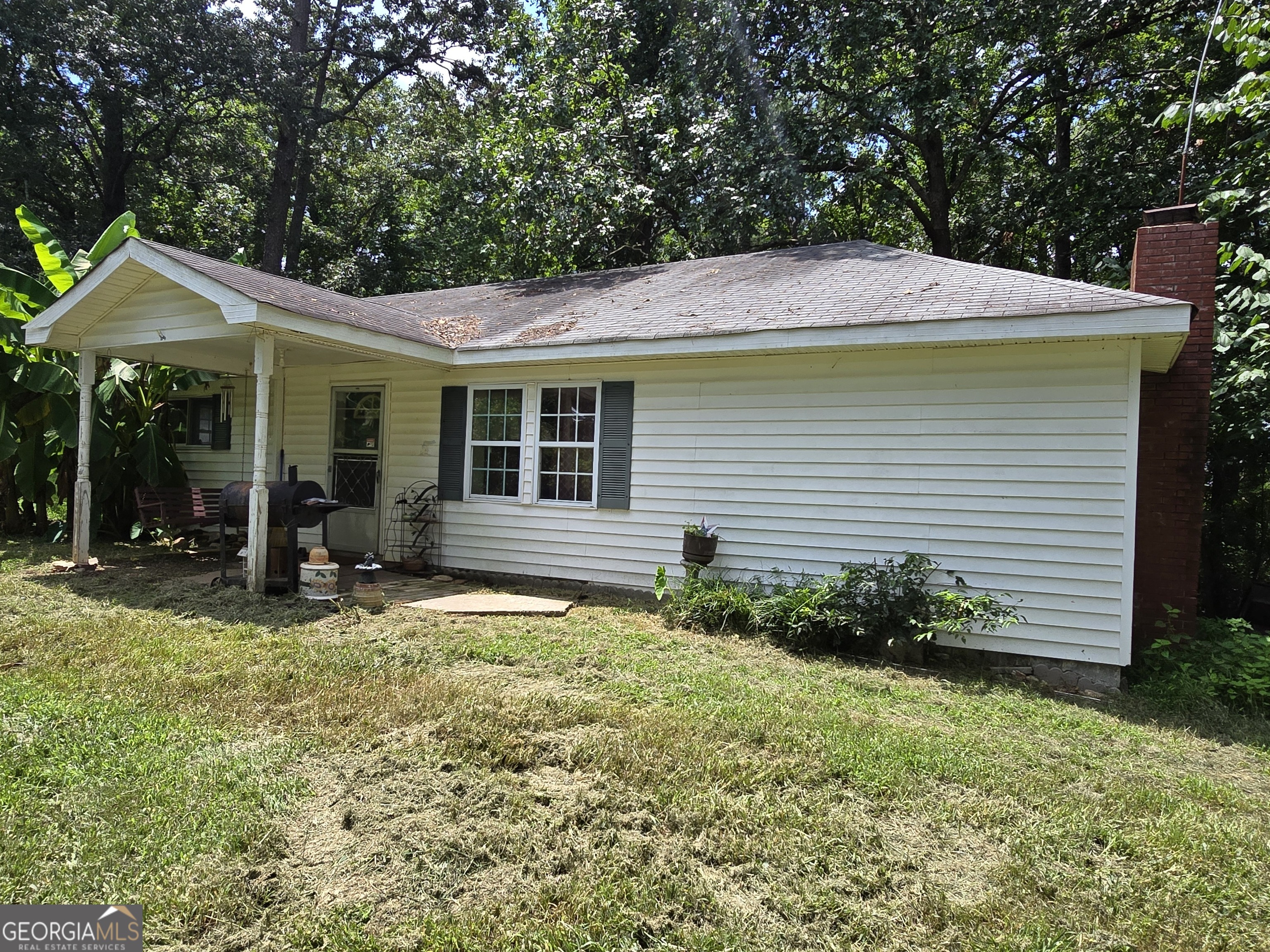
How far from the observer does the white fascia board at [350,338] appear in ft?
22.0

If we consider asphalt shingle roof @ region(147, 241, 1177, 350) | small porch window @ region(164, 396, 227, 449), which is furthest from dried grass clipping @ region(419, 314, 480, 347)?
small porch window @ region(164, 396, 227, 449)

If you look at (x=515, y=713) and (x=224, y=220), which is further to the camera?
(x=224, y=220)

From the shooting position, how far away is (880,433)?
6637 mm

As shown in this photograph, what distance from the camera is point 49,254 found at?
9.26 meters

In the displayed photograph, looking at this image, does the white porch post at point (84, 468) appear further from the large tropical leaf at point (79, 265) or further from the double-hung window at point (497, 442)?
the double-hung window at point (497, 442)

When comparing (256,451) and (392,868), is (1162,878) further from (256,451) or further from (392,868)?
(256,451)

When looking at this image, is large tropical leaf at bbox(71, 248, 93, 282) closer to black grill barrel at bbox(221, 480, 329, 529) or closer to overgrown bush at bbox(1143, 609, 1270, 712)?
black grill barrel at bbox(221, 480, 329, 529)

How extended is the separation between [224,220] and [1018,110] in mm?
21213

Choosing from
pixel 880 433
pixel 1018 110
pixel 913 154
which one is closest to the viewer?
pixel 880 433

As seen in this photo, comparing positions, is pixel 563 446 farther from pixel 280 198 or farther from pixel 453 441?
pixel 280 198

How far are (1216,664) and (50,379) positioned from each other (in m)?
12.9

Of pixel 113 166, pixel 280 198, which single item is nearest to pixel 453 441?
pixel 280 198

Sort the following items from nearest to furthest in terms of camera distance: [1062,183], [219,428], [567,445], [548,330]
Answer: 1. [567,445]
2. [548,330]
3. [219,428]
4. [1062,183]

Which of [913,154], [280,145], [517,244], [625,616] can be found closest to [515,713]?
[625,616]
